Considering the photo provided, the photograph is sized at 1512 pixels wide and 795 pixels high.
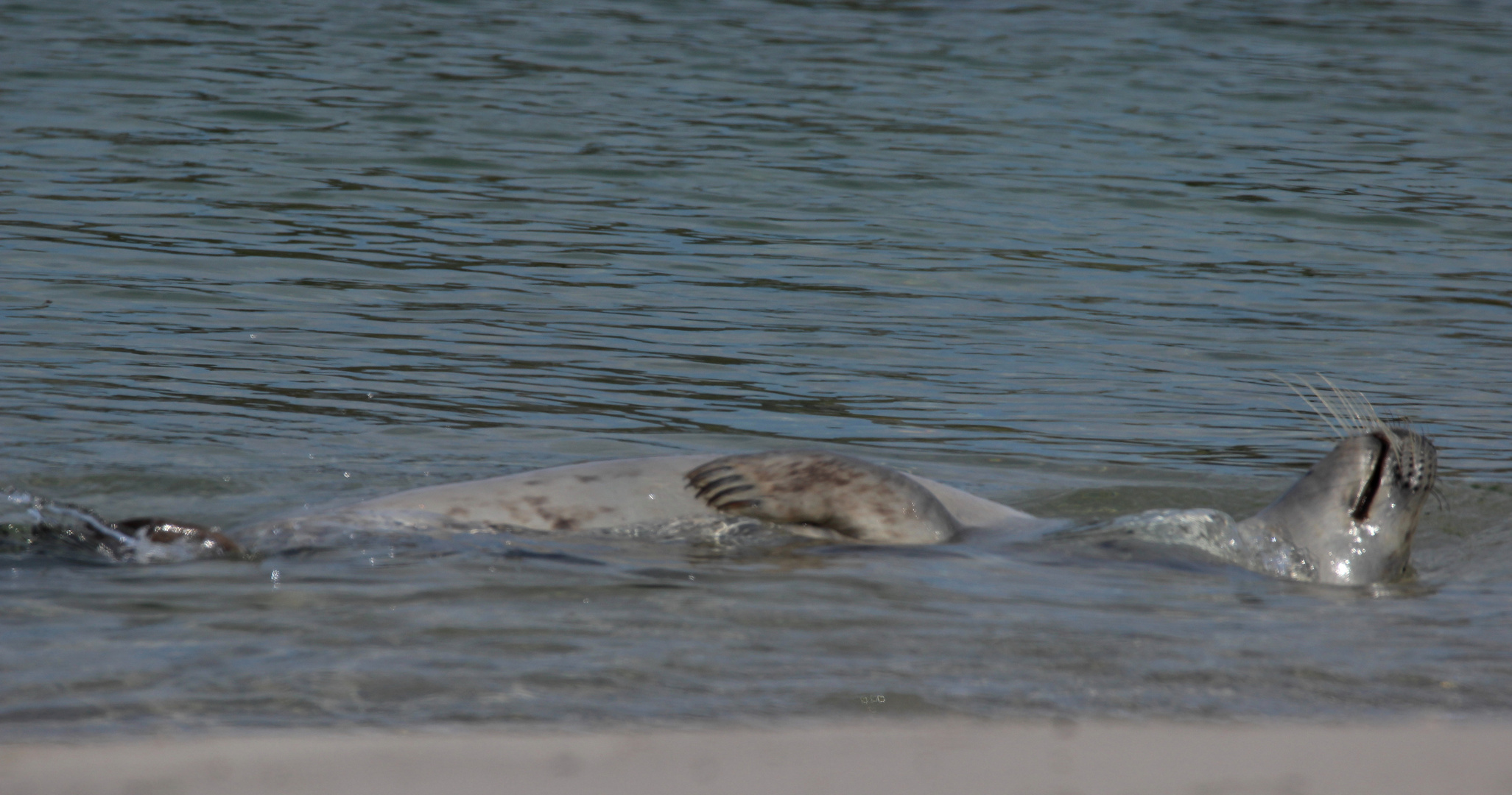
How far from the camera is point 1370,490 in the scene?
4.73 meters

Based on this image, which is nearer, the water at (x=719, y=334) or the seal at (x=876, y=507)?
the water at (x=719, y=334)

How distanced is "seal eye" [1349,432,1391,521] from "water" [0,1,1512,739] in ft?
0.93

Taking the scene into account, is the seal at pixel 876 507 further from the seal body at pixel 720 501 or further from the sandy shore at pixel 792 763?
the sandy shore at pixel 792 763

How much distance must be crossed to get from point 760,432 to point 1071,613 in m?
2.72

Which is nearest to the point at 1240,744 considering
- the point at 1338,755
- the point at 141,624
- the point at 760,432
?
the point at 1338,755

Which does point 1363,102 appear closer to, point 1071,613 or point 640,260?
point 640,260

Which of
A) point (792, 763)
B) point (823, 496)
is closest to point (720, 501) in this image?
point (823, 496)

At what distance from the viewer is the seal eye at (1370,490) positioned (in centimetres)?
471

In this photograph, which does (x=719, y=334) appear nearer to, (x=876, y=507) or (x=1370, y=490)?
(x=876, y=507)

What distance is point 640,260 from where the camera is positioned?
9859mm

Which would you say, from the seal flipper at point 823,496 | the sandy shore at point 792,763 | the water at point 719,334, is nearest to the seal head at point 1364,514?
the water at point 719,334

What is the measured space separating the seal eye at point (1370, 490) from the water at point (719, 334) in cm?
28

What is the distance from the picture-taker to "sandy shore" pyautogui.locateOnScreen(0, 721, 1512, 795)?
245 centimetres

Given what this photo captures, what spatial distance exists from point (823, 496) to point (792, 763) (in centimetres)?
209
